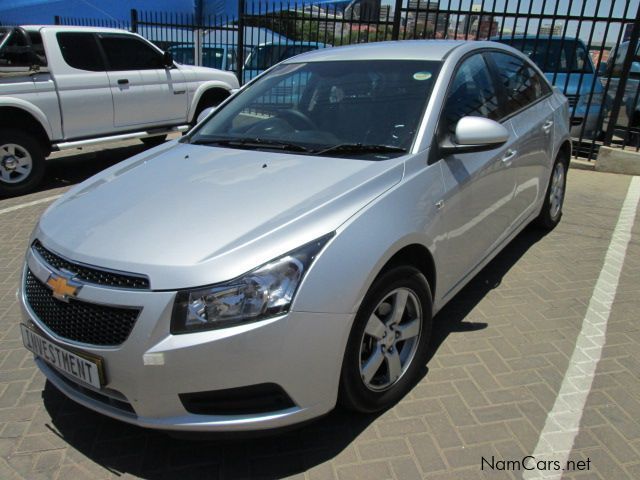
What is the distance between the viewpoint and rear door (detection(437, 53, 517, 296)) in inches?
117

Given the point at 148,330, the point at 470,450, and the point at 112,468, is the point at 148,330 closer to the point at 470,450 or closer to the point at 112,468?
the point at 112,468

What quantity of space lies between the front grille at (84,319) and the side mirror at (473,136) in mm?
1829

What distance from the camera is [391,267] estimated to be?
2.49 m

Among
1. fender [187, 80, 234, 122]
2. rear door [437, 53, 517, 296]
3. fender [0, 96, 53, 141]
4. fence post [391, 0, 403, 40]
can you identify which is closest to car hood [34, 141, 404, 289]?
rear door [437, 53, 517, 296]

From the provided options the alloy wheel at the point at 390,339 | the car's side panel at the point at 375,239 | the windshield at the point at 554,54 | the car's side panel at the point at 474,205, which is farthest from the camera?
the windshield at the point at 554,54

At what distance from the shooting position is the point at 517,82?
4273 mm

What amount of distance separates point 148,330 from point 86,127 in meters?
5.85

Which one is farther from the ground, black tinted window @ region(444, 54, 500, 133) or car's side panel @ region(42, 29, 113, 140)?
black tinted window @ region(444, 54, 500, 133)

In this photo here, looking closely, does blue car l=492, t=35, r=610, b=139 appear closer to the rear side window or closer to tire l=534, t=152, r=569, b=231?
tire l=534, t=152, r=569, b=231

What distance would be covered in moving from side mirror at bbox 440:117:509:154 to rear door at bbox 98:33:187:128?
5767 mm

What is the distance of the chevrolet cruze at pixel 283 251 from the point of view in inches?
80.9

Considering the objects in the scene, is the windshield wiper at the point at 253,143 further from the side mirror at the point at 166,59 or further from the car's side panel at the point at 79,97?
the side mirror at the point at 166,59

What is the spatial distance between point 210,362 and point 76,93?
6.00 metres

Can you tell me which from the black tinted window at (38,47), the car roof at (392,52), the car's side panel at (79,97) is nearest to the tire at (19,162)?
the car's side panel at (79,97)
